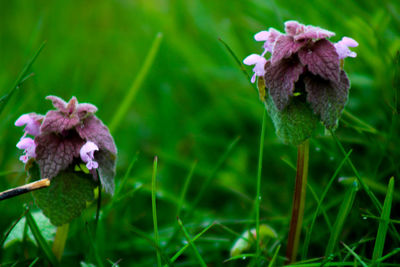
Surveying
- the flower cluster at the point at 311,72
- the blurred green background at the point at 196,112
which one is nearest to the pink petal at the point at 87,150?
the blurred green background at the point at 196,112

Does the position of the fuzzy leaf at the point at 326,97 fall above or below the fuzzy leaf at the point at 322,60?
below

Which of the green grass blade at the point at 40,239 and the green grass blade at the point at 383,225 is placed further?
the green grass blade at the point at 40,239

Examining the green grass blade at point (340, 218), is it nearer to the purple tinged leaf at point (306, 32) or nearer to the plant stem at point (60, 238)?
the purple tinged leaf at point (306, 32)

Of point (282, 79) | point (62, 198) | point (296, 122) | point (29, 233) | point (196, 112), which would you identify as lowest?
point (196, 112)

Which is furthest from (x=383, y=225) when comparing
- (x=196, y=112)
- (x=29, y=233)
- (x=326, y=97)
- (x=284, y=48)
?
(x=196, y=112)

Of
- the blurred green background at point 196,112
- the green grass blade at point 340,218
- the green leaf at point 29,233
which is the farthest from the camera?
the blurred green background at point 196,112

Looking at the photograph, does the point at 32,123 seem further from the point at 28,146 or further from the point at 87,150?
the point at 87,150

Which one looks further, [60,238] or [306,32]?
[60,238]
